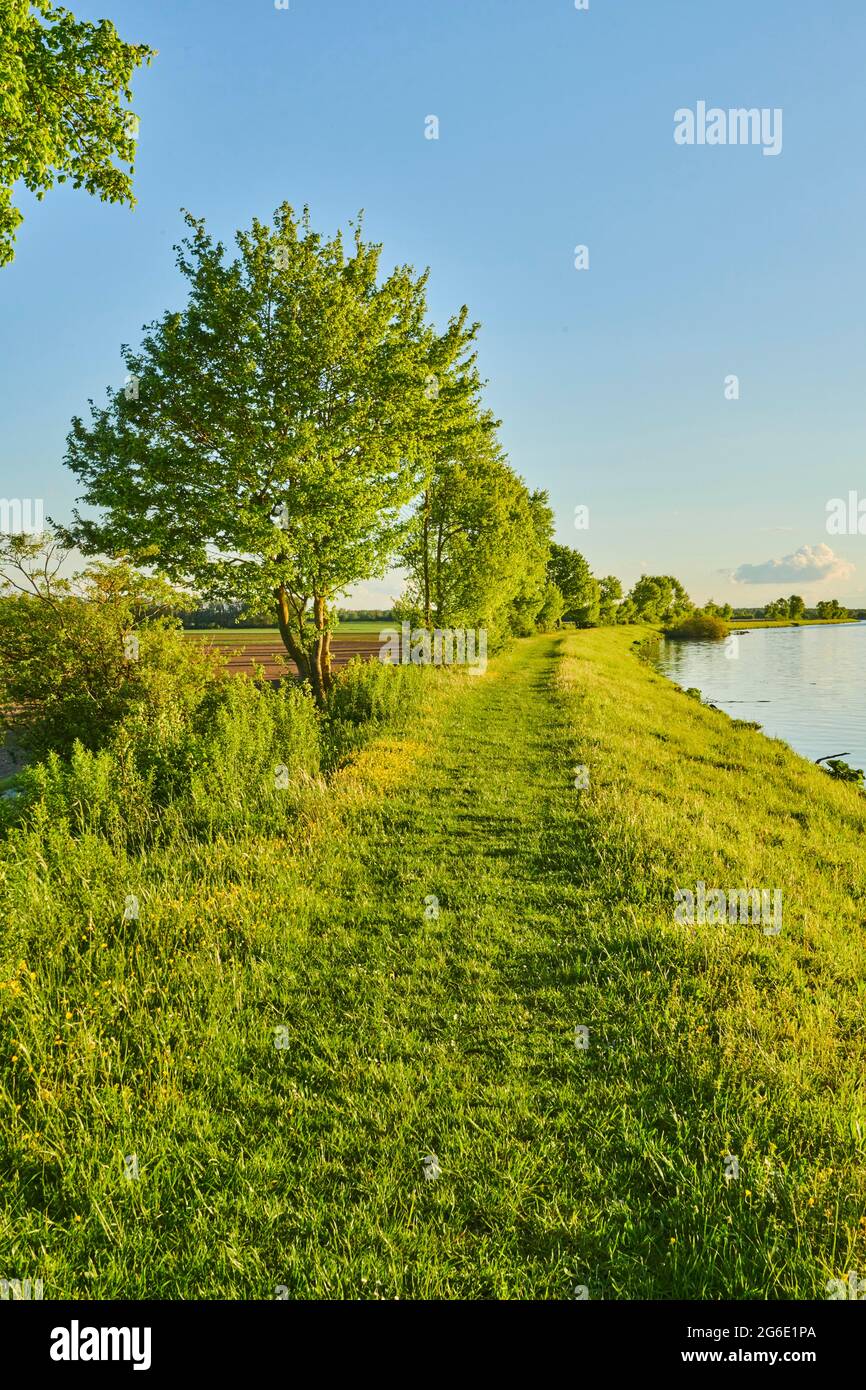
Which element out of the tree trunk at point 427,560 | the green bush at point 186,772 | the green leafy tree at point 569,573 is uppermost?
the green leafy tree at point 569,573

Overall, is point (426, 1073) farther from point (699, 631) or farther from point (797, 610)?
point (797, 610)

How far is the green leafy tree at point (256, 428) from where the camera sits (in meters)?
15.4

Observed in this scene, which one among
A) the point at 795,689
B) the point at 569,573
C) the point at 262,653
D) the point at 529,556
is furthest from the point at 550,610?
the point at 795,689

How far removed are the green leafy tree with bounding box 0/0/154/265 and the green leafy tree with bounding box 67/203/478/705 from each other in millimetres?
4195

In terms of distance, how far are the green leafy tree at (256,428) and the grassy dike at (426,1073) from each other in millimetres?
10046

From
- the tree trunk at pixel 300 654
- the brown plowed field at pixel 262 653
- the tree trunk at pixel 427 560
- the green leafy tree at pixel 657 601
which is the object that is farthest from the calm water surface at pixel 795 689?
the green leafy tree at pixel 657 601

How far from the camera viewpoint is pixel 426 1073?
13.9ft

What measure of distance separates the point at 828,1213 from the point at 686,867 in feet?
16.1

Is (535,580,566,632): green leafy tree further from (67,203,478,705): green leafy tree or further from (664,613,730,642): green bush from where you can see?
(67,203,478,705): green leafy tree

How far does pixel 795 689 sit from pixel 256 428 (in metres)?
37.6

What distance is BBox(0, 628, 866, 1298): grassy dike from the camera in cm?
301

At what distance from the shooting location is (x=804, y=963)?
595 cm

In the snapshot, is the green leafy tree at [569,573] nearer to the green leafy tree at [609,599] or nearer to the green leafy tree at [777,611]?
the green leafy tree at [609,599]
